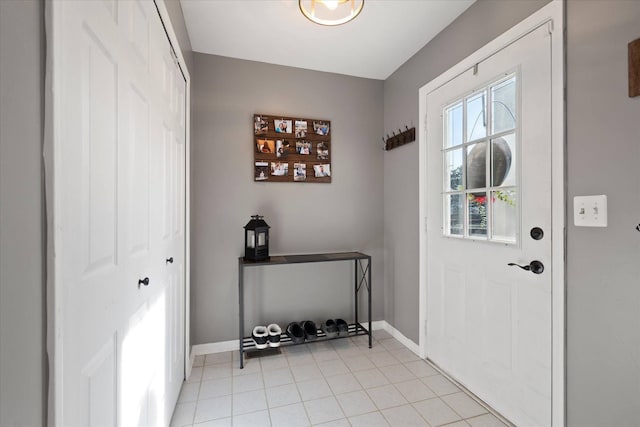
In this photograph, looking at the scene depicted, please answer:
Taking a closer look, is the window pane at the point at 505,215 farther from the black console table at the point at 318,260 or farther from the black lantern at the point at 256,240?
the black lantern at the point at 256,240

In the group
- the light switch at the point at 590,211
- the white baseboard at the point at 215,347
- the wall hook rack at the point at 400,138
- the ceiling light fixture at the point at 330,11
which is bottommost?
the white baseboard at the point at 215,347

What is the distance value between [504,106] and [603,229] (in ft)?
2.69

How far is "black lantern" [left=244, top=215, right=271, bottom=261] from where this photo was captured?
231 centimetres

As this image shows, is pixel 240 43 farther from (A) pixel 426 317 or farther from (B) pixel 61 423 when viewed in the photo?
(A) pixel 426 317

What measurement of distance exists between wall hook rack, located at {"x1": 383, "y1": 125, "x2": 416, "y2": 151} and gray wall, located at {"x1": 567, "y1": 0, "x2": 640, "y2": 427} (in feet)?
3.86

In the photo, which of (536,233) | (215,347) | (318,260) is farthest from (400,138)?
(215,347)

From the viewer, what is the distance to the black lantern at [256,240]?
2314mm

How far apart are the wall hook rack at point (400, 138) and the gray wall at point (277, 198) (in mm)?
145

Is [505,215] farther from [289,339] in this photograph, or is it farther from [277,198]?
[289,339]

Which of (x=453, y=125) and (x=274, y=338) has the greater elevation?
(x=453, y=125)

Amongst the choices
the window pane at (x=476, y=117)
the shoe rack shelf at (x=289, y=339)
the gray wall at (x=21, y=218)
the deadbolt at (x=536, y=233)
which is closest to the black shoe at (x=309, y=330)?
the shoe rack shelf at (x=289, y=339)

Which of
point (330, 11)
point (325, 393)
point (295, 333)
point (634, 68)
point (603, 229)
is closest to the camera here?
point (634, 68)

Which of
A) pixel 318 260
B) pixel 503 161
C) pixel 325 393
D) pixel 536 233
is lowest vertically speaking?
pixel 325 393

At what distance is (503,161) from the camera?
5.43ft
